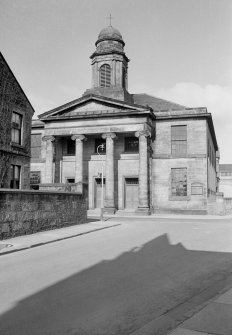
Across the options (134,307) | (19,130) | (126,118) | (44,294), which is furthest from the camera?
(126,118)

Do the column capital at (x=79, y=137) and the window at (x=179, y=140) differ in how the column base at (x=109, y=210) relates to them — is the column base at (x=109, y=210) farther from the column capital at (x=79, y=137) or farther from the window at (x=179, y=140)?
the window at (x=179, y=140)

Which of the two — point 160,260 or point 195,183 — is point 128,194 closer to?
point 195,183

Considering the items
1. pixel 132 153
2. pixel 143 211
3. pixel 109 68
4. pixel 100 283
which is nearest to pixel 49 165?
pixel 132 153

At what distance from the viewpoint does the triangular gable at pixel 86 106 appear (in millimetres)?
33125

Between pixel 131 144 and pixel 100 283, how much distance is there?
28227 mm

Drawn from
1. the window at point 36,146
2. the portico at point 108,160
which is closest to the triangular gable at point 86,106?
the portico at point 108,160

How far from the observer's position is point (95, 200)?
117ft

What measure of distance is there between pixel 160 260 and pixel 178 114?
25.7m

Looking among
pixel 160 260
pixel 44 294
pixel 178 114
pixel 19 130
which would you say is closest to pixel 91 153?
pixel 178 114

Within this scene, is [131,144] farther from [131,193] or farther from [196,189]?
[196,189]

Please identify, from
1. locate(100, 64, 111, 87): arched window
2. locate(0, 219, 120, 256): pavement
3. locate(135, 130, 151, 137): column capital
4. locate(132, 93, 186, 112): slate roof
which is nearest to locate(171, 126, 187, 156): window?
locate(132, 93, 186, 112): slate roof

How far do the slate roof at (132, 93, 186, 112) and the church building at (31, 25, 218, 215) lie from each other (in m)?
0.41

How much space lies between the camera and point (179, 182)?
33.8 metres

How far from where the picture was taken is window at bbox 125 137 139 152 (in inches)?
A: 1366
